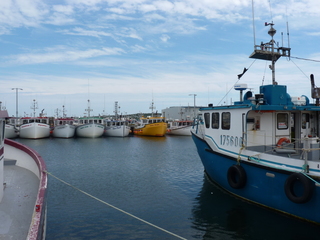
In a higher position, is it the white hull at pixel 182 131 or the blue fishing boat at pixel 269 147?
the blue fishing boat at pixel 269 147

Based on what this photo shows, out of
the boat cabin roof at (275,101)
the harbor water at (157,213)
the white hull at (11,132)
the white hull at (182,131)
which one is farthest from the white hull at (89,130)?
the boat cabin roof at (275,101)

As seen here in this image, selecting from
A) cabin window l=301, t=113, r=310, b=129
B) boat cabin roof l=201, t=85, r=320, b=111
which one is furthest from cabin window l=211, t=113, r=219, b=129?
cabin window l=301, t=113, r=310, b=129

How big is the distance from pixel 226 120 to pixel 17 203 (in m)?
9.30

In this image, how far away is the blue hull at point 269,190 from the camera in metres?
9.00

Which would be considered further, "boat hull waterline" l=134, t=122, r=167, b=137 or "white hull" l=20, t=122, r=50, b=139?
"boat hull waterline" l=134, t=122, r=167, b=137

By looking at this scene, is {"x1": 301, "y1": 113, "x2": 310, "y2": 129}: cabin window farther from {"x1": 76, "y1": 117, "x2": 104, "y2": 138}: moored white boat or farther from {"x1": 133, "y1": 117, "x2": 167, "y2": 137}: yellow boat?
{"x1": 76, "y1": 117, "x2": 104, "y2": 138}: moored white boat

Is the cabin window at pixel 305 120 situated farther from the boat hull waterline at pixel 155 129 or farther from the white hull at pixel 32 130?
the white hull at pixel 32 130

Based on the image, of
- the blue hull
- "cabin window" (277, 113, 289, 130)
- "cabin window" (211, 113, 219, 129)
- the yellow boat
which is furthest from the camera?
the yellow boat

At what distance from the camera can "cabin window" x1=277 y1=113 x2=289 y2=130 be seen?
493 inches

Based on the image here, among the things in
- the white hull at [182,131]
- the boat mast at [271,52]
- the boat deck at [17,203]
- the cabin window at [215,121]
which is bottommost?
the white hull at [182,131]

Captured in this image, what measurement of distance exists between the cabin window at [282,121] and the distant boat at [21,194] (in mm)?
9919

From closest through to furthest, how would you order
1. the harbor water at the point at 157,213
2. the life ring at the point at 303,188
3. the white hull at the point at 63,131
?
the life ring at the point at 303,188 < the harbor water at the point at 157,213 < the white hull at the point at 63,131

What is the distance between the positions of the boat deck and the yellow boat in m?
45.8

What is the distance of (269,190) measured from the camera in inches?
405
